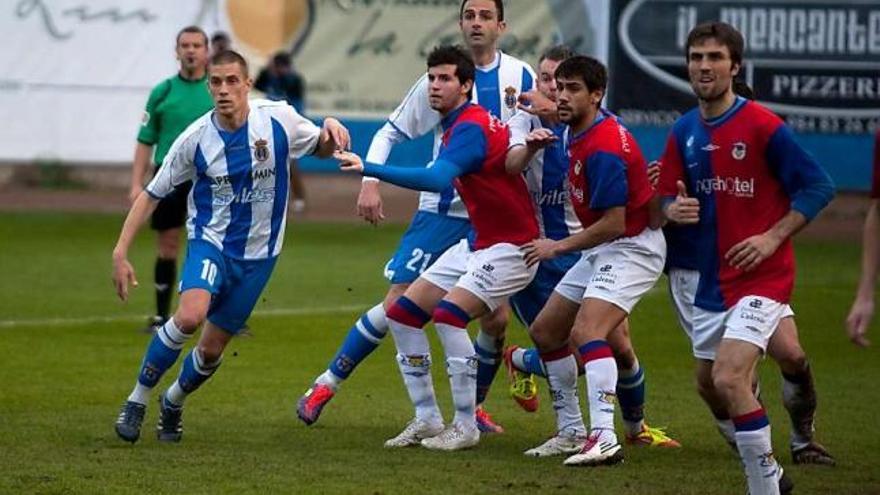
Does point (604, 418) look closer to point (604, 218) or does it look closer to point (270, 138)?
point (604, 218)

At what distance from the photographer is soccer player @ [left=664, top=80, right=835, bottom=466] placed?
9.22 meters

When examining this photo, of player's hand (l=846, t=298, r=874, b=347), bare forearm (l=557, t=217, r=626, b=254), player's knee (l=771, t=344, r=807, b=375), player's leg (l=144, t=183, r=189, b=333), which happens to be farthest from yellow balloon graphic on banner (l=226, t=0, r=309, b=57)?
player's hand (l=846, t=298, r=874, b=347)

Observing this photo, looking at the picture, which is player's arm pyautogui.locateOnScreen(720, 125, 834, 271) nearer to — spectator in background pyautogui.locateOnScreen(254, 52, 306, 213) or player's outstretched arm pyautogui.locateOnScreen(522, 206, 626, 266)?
player's outstretched arm pyautogui.locateOnScreen(522, 206, 626, 266)

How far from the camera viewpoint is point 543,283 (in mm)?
10859

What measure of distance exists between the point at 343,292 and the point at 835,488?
917cm

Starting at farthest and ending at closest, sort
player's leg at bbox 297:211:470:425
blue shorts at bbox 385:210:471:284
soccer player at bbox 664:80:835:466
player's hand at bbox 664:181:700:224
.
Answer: blue shorts at bbox 385:210:471:284, player's leg at bbox 297:211:470:425, soccer player at bbox 664:80:835:466, player's hand at bbox 664:181:700:224

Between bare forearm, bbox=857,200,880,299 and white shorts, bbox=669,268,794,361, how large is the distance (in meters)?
0.65

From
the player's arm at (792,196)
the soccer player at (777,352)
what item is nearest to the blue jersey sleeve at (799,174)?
the player's arm at (792,196)

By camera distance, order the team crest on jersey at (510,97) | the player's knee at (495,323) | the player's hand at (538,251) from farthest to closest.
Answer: the team crest on jersey at (510,97)
the player's knee at (495,323)
the player's hand at (538,251)

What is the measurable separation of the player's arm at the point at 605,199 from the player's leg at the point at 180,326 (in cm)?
201

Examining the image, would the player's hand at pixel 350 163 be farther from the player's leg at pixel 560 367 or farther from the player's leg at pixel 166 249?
the player's leg at pixel 166 249

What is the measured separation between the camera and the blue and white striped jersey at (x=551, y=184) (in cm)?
1061

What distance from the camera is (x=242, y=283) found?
34.6 feet

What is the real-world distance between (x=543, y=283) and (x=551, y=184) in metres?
0.58
